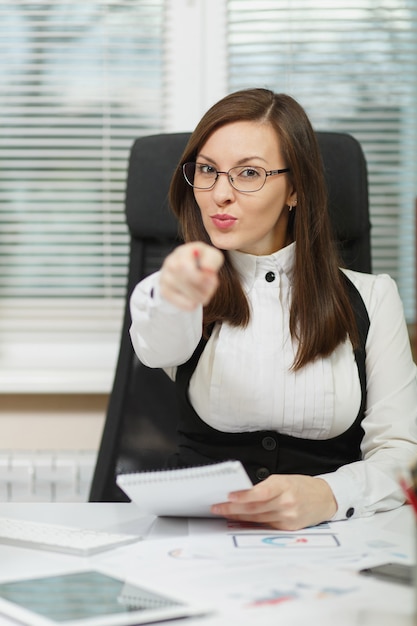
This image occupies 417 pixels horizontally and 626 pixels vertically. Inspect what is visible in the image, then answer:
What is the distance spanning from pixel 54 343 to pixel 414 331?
986mm

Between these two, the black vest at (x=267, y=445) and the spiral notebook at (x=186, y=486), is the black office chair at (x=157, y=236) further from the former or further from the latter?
the spiral notebook at (x=186, y=486)

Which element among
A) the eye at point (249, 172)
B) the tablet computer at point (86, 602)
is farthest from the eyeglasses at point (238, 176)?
the tablet computer at point (86, 602)

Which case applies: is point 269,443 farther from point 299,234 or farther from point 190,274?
point 190,274

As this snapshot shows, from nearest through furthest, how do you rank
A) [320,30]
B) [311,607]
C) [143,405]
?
[311,607]
[143,405]
[320,30]

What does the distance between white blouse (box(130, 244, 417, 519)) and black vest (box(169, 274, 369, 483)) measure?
0.01 metres

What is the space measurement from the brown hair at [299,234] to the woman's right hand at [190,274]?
468 millimetres

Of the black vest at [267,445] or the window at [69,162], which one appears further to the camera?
the window at [69,162]

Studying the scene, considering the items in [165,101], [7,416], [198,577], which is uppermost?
[165,101]

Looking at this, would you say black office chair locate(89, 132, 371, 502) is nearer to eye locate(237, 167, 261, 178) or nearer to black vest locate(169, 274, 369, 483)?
black vest locate(169, 274, 369, 483)

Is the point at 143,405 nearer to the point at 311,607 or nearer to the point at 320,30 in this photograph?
the point at 311,607

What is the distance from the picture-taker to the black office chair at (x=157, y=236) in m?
1.78

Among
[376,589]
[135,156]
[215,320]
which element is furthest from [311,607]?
[135,156]

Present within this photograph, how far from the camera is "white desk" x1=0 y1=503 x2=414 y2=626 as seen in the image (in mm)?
825

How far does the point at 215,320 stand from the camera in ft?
5.03
